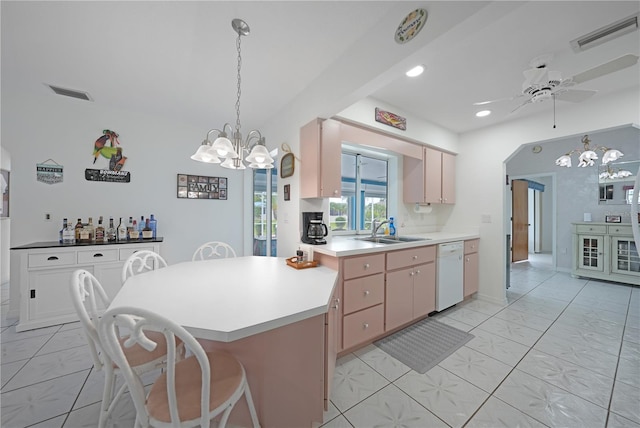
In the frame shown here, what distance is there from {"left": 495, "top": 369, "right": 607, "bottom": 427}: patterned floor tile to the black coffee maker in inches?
67.8

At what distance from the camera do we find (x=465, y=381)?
1.75m

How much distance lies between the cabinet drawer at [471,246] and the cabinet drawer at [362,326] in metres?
1.74

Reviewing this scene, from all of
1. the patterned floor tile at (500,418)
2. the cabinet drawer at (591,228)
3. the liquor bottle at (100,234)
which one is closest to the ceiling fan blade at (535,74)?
the patterned floor tile at (500,418)

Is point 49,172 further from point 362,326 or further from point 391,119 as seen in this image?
point 391,119

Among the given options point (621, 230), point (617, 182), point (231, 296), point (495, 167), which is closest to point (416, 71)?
point (495, 167)

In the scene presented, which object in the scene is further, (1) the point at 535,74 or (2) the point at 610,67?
(1) the point at 535,74

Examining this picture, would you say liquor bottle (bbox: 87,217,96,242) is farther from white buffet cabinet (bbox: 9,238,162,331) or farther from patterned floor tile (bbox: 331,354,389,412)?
patterned floor tile (bbox: 331,354,389,412)

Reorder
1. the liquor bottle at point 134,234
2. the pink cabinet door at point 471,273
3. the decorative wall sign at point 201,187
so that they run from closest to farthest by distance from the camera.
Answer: the liquor bottle at point 134,234 → the pink cabinet door at point 471,273 → the decorative wall sign at point 201,187

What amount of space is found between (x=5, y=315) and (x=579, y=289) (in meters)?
7.91

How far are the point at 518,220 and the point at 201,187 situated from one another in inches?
287

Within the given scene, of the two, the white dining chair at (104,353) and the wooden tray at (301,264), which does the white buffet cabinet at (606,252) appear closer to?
the wooden tray at (301,264)

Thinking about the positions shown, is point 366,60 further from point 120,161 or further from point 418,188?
point 120,161

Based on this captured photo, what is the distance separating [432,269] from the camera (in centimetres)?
274

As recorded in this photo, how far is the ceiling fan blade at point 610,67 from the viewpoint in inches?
57.5
